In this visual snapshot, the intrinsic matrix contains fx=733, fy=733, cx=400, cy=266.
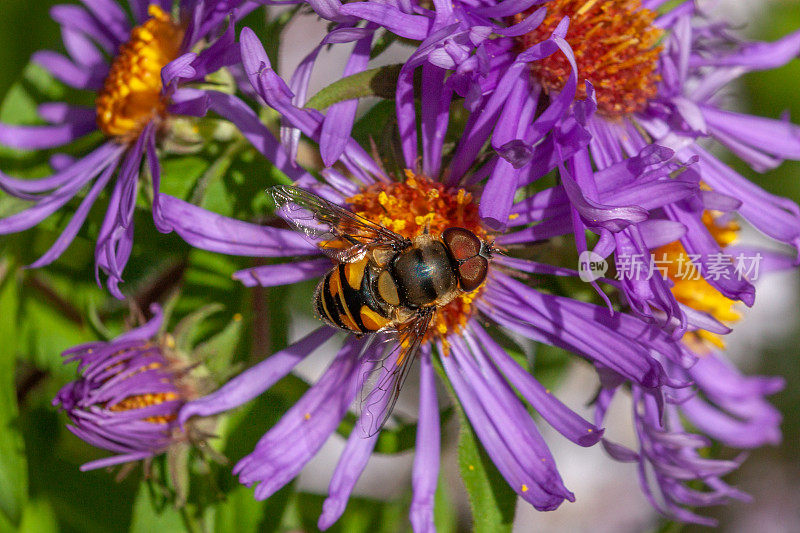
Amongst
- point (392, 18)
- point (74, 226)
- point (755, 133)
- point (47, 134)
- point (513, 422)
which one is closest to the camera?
point (392, 18)

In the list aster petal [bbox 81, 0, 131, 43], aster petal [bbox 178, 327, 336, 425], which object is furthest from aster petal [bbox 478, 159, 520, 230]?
aster petal [bbox 81, 0, 131, 43]

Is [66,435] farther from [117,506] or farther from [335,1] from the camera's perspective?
[335,1]

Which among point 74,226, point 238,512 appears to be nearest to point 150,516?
point 238,512

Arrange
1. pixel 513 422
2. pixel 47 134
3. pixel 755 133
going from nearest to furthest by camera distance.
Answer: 1. pixel 513 422
2. pixel 755 133
3. pixel 47 134

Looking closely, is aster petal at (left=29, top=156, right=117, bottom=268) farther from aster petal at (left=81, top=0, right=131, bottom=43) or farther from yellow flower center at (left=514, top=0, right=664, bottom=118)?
yellow flower center at (left=514, top=0, right=664, bottom=118)

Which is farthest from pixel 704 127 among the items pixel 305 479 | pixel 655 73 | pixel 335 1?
pixel 305 479

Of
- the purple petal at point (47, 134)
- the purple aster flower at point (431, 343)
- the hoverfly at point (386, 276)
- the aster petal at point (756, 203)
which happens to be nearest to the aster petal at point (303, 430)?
the purple aster flower at point (431, 343)

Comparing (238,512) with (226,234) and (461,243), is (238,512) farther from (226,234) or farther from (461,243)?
(461,243)
